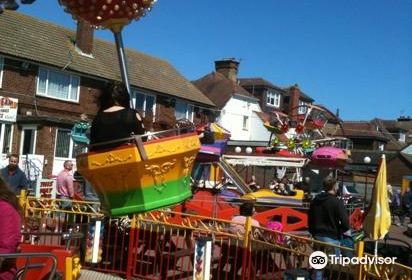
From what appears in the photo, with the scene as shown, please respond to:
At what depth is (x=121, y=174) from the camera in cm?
303

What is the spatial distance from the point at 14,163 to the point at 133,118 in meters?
6.73

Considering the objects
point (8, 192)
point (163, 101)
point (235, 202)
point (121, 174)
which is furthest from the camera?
point (163, 101)

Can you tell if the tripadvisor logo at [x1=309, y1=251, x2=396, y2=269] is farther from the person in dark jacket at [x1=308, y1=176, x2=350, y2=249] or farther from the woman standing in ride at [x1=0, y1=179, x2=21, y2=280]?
the woman standing in ride at [x1=0, y1=179, x2=21, y2=280]

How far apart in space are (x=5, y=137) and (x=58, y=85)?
145 inches

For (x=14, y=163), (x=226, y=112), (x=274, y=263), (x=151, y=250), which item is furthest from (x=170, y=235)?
(x=226, y=112)

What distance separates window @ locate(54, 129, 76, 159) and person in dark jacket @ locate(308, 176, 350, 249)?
17982 mm

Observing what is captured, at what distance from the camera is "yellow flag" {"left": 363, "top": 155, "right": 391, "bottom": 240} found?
19.0 ft

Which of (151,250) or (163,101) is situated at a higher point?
(163,101)

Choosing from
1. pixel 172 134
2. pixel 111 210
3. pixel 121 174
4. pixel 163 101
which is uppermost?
pixel 163 101

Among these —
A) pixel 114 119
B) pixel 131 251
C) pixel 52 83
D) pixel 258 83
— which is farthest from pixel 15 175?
pixel 258 83

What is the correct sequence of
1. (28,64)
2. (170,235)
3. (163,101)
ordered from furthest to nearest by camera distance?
(163,101)
(28,64)
(170,235)

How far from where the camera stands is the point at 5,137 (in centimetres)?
2197

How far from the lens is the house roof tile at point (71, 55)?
23.5 metres

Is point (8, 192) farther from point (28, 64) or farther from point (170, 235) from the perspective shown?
point (28, 64)
